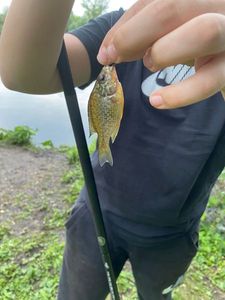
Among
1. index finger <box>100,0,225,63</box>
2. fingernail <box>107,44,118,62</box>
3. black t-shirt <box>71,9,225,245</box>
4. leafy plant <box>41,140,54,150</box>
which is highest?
index finger <box>100,0,225,63</box>

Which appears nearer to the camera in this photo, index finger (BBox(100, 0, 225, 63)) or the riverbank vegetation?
index finger (BBox(100, 0, 225, 63))

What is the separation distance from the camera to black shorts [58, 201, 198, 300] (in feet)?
3.57

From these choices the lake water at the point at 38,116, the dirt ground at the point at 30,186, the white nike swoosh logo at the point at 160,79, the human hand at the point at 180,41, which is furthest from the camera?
the lake water at the point at 38,116

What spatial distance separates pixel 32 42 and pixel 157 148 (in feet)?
1.48

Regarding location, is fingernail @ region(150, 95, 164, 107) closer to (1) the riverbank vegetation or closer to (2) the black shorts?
(2) the black shorts

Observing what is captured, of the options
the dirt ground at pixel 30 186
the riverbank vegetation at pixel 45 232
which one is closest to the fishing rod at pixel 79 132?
the riverbank vegetation at pixel 45 232

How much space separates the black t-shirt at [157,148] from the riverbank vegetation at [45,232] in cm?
115

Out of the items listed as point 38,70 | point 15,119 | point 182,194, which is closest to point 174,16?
point 38,70

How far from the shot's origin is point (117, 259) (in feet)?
3.78

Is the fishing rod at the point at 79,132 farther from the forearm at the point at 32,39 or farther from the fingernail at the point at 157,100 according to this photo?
the fingernail at the point at 157,100

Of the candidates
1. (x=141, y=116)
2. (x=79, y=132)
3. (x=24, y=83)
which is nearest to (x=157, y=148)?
(x=141, y=116)

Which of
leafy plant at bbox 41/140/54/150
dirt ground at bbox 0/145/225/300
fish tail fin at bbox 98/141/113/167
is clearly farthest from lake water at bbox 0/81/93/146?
fish tail fin at bbox 98/141/113/167

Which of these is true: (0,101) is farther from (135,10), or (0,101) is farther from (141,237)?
(135,10)

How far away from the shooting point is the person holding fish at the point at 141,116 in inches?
17.1
